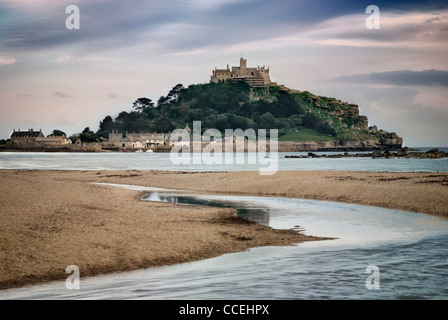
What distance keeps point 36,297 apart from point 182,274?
172 inches

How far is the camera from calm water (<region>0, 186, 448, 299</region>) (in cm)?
1388

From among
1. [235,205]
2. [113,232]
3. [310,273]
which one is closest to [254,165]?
[235,205]

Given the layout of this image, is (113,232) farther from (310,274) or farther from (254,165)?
(254,165)

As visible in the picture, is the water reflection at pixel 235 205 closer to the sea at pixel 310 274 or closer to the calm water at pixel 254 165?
the sea at pixel 310 274

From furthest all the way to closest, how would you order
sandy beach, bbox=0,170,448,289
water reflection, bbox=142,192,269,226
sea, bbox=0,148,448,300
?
water reflection, bbox=142,192,269,226 < sandy beach, bbox=0,170,448,289 < sea, bbox=0,148,448,300

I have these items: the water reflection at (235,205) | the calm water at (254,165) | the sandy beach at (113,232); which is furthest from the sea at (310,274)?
the calm water at (254,165)

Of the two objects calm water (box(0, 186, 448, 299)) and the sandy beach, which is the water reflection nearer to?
the sandy beach

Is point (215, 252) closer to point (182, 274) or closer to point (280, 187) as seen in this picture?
point (182, 274)

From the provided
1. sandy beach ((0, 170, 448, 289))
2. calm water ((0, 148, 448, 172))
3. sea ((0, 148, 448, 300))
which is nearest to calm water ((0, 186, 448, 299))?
sea ((0, 148, 448, 300))

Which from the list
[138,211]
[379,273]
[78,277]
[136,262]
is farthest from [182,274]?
[138,211]

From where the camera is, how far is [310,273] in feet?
52.9

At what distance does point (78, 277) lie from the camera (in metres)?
14.9

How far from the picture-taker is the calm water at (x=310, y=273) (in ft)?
45.5
